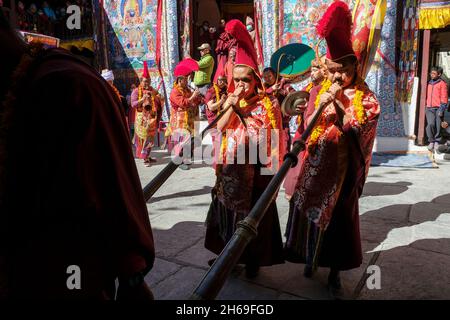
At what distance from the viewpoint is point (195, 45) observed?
1038cm

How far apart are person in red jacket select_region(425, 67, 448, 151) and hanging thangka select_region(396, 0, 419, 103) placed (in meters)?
0.62

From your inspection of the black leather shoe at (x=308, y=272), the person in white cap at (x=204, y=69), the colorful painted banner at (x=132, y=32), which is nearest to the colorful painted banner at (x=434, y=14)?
the person in white cap at (x=204, y=69)

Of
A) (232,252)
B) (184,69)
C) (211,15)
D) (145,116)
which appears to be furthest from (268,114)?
(211,15)

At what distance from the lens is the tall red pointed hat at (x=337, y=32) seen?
8.48 ft

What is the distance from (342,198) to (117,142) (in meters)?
1.96

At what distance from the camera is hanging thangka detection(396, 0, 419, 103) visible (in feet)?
24.2

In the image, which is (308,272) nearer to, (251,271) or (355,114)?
(251,271)

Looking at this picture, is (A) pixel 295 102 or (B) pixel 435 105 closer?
(A) pixel 295 102

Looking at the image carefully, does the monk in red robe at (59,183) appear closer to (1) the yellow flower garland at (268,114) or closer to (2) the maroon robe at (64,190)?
(2) the maroon robe at (64,190)

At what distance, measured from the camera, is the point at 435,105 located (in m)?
7.86

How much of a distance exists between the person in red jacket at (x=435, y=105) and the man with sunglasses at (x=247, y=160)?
591cm

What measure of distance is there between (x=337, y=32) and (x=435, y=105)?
20.9ft
